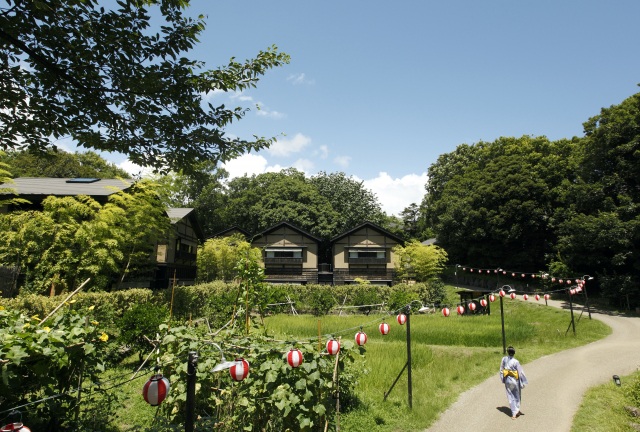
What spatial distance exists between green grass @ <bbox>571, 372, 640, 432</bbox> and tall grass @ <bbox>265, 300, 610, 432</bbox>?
2.64 meters

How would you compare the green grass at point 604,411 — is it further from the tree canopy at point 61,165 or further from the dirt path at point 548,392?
the tree canopy at point 61,165

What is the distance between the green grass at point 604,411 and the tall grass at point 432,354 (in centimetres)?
264

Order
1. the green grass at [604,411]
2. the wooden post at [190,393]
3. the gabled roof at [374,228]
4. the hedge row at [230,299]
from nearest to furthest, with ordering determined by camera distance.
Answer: the wooden post at [190,393]
the green grass at [604,411]
the hedge row at [230,299]
the gabled roof at [374,228]

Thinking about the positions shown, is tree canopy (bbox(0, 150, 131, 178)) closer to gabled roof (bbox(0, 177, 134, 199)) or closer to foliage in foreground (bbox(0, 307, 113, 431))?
gabled roof (bbox(0, 177, 134, 199))

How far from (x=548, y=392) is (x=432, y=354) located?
391 centimetres

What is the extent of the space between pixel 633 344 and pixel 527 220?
20.3m

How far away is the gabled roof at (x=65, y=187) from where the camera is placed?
16484 millimetres

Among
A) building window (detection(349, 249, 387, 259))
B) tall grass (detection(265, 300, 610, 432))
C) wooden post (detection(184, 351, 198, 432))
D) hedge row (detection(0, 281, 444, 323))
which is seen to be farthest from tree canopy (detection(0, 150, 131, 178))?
wooden post (detection(184, 351, 198, 432))

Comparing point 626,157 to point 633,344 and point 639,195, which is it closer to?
point 639,195

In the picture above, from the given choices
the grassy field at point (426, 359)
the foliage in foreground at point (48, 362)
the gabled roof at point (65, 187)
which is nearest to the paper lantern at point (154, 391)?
the foliage in foreground at point (48, 362)

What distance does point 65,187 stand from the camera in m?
17.9

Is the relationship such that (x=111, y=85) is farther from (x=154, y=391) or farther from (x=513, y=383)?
(x=513, y=383)

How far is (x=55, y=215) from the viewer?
14102 millimetres

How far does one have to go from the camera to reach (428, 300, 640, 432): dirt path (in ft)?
25.3
